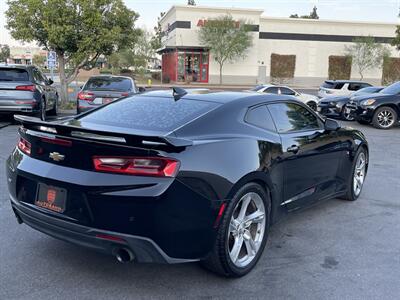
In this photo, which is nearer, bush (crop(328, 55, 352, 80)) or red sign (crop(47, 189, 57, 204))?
red sign (crop(47, 189, 57, 204))

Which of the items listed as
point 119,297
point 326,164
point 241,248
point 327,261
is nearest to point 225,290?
point 241,248

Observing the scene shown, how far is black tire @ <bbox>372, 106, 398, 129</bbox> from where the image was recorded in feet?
45.5

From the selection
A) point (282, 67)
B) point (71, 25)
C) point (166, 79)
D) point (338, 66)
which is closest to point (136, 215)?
point (71, 25)

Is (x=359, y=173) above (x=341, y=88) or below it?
below

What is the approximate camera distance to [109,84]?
1228 centimetres

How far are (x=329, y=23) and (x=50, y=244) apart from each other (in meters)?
43.7

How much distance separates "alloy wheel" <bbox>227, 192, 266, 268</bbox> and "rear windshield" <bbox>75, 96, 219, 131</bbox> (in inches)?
34.8

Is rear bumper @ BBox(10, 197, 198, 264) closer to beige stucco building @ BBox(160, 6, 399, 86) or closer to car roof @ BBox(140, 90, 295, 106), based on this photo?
car roof @ BBox(140, 90, 295, 106)

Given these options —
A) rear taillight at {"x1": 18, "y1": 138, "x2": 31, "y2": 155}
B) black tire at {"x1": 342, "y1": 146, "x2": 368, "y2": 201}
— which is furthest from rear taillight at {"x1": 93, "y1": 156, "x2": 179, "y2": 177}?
black tire at {"x1": 342, "y1": 146, "x2": 368, "y2": 201}

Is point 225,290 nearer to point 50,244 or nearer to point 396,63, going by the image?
point 50,244

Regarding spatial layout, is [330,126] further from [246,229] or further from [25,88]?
[25,88]

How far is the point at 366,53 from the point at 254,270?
Answer: 4364cm

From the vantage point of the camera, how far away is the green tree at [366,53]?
42031 millimetres

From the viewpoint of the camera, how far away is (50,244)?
13.5 ft
